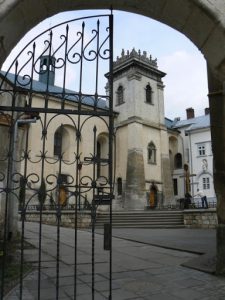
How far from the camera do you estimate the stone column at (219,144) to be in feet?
19.2

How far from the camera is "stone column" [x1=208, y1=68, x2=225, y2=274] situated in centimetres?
587

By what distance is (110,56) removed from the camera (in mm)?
4090

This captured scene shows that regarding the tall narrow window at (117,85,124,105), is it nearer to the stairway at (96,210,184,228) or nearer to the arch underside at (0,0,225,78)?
the stairway at (96,210,184,228)

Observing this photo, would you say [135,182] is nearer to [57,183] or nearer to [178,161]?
[178,161]

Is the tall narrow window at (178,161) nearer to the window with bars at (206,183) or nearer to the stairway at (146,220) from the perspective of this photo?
the window with bars at (206,183)

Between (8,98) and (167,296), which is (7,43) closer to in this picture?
(167,296)

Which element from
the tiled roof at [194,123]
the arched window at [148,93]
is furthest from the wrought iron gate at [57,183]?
the tiled roof at [194,123]

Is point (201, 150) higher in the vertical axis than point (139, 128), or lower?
lower

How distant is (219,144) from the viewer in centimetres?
600

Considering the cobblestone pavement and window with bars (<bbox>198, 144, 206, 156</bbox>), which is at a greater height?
window with bars (<bbox>198, 144, 206, 156</bbox>)

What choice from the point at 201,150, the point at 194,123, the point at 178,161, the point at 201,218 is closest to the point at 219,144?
the point at 201,218

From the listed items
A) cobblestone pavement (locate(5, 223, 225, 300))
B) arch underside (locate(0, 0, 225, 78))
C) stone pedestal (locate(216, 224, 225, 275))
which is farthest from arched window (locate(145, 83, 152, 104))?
arch underside (locate(0, 0, 225, 78))

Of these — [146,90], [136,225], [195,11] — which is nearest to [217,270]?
[195,11]

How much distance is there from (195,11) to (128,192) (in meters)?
30.9
